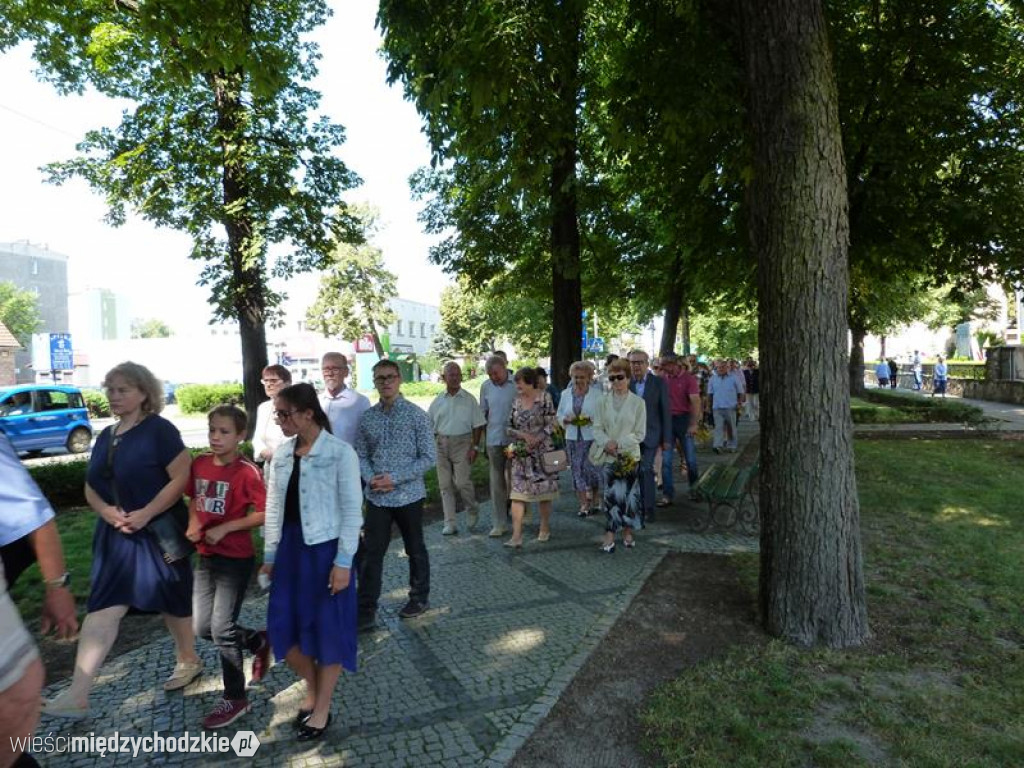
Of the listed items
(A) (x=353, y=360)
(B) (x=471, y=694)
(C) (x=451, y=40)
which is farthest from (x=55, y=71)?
(A) (x=353, y=360)

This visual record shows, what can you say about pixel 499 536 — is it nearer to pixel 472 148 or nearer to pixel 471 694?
pixel 471 694

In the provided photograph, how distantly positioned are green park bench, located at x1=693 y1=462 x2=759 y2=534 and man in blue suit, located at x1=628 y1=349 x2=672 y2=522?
547 mm

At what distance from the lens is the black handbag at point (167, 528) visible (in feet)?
11.4

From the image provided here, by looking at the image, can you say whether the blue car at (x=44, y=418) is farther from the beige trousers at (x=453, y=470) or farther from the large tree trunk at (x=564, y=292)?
the beige trousers at (x=453, y=470)

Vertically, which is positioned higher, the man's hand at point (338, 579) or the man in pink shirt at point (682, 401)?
the man in pink shirt at point (682, 401)

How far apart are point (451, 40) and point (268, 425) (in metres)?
4.13

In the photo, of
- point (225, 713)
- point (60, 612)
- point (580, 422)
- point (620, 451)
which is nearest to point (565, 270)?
point (580, 422)

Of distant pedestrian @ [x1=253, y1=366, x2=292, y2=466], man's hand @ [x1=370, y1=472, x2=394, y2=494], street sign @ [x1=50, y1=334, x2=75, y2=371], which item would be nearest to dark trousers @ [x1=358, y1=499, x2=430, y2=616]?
man's hand @ [x1=370, y1=472, x2=394, y2=494]

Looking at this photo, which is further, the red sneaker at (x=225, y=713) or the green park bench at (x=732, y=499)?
the green park bench at (x=732, y=499)

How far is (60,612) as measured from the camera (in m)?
2.42

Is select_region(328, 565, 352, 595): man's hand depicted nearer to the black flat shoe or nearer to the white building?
the black flat shoe

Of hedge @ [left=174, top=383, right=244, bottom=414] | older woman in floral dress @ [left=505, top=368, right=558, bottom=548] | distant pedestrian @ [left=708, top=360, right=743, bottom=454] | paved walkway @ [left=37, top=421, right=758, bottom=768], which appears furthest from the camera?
hedge @ [left=174, top=383, right=244, bottom=414]

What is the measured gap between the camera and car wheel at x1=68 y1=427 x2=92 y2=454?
1933 cm

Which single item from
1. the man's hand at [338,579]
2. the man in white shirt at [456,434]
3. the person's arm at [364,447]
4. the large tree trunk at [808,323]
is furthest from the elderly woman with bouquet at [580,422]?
the man's hand at [338,579]
